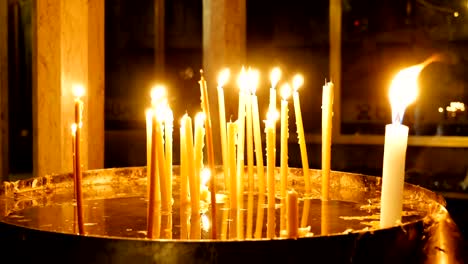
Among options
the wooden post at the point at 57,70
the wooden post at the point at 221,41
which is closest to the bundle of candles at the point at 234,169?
the wooden post at the point at 57,70

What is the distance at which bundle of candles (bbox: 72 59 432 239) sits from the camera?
3.26 feet

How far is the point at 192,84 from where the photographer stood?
167 inches

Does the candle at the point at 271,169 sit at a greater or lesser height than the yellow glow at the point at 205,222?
greater

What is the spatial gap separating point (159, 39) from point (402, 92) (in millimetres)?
3380

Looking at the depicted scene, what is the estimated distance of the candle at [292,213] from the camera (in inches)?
33.5

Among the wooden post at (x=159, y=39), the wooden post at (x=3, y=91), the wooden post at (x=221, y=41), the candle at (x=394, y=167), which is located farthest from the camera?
the wooden post at (x=159, y=39)

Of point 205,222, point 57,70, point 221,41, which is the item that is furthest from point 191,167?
point 221,41

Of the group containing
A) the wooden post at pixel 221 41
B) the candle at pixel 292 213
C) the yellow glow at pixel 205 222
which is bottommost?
the yellow glow at pixel 205 222

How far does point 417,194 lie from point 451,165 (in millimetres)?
2514

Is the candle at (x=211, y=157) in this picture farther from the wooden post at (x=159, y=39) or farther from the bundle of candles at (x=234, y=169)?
the wooden post at (x=159, y=39)

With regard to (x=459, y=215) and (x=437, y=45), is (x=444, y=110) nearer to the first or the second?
(x=437, y=45)

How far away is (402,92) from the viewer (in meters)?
1.04

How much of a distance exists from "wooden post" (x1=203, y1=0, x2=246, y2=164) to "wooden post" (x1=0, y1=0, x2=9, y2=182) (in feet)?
4.13

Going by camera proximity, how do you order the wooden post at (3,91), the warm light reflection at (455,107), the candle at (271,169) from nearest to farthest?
1. the candle at (271,169)
2. the wooden post at (3,91)
3. the warm light reflection at (455,107)
